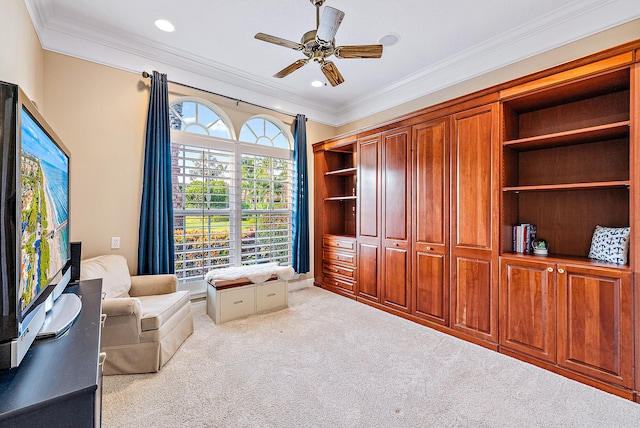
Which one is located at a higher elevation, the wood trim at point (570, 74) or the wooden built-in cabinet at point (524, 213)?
the wood trim at point (570, 74)

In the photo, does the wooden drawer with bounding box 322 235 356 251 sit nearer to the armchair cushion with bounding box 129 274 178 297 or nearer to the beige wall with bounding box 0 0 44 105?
the armchair cushion with bounding box 129 274 178 297

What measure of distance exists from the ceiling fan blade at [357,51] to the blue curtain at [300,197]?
6.92 feet

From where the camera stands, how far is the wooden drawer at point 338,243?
4.21 m

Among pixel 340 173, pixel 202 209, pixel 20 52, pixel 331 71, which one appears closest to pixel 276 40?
pixel 331 71

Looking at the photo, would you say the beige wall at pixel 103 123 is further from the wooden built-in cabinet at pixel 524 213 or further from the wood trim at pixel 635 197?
the wood trim at pixel 635 197

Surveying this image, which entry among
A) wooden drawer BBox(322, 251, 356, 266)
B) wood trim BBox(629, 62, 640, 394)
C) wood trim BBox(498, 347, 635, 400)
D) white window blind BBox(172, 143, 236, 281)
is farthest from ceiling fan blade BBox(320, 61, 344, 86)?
wood trim BBox(498, 347, 635, 400)

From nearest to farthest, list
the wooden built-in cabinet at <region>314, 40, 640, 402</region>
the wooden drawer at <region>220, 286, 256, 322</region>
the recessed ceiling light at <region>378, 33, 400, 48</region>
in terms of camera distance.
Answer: the wooden built-in cabinet at <region>314, 40, 640, 402</region> < the recessed ceiling light at <region>378, 33, 400, 48</region> < the wooden drawer at <region>220, 286, 256, 322</region>

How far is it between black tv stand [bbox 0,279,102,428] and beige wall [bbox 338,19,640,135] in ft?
12.4

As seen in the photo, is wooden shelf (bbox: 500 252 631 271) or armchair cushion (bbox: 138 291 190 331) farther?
armchair cushion (bbox: 138 291 190 331)

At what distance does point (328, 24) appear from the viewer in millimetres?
2148

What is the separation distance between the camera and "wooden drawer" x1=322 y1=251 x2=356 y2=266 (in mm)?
4199

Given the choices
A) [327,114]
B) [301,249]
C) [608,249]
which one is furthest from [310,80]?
[608,249]

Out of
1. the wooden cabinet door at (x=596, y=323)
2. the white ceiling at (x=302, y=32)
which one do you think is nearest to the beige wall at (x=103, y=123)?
the white ceiling at (x=302, y=32)

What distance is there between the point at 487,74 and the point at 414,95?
90 cm
